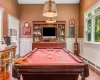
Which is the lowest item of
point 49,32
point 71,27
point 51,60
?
point 51,60

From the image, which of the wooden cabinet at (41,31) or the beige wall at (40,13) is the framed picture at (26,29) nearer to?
the beige wall at (40,13)

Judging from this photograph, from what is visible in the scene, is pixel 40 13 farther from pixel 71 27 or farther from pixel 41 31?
pixel 71 27

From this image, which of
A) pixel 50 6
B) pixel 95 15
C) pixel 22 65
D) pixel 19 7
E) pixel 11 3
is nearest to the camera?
pixel 22 65

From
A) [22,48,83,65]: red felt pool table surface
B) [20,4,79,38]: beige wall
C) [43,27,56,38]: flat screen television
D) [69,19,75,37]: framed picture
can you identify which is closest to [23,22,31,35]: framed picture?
[20,4,79,38]: beige wall

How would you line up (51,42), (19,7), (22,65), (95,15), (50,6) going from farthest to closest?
(19,7), (51,42), (95,15), (50,6), (22,65)

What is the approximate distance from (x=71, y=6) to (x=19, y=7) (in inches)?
131

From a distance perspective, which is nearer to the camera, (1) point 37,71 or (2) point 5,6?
(1) point 37,71

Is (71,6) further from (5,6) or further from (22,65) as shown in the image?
(22,65)

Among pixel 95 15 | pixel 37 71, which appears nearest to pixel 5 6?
pixel 95 15

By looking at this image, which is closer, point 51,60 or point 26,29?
point 51,60

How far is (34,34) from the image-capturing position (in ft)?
33.5

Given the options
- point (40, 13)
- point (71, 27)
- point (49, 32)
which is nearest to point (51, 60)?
point (49, 32)

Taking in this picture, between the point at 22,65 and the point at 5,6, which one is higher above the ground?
the point at 5,6

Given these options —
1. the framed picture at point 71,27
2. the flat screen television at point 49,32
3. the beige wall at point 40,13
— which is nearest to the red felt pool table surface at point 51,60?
the flat screen television at point 49,32
